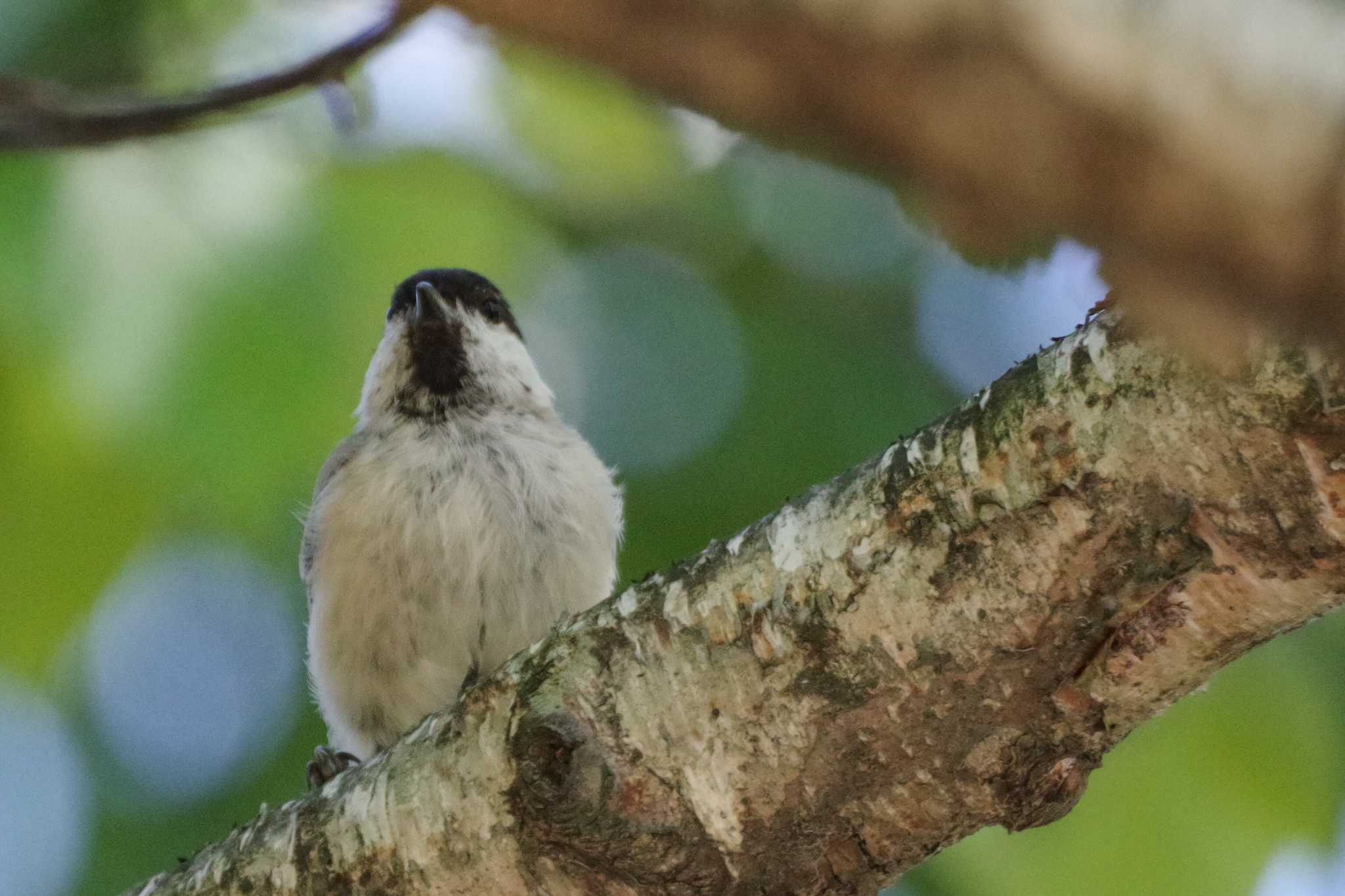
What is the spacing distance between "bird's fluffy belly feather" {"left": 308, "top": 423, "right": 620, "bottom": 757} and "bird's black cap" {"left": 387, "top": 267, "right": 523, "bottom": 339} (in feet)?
1.35

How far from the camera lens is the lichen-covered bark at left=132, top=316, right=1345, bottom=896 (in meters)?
1.39

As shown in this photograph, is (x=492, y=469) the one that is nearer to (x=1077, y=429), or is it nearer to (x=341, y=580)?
(x=341, y=580)

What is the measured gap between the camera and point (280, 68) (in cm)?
101

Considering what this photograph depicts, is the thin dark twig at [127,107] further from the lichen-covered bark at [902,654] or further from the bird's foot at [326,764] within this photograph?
the bird's foot at [326,764]

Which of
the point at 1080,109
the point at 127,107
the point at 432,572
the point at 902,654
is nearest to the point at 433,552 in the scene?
the point at 432,572

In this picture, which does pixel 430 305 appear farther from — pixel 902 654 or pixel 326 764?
pixel 902 654

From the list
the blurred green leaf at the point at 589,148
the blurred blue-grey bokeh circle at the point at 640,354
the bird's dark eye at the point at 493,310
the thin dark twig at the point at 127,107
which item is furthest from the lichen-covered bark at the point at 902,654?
the bird's dark eye at the point at 493,310

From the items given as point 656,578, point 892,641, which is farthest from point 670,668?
point 892,641

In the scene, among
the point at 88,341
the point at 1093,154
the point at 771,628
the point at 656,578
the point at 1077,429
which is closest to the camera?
the point at 1093,154

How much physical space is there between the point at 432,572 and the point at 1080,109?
2918 millimetres

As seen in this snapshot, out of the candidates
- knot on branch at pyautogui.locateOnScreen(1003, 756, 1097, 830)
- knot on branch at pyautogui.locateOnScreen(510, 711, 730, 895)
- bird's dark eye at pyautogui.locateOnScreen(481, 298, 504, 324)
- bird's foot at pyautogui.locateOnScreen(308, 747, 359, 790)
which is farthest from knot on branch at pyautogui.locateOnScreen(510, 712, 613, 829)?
bird's dark eye at pyautogui.locateOnScreen(481, 298, 504, 324)

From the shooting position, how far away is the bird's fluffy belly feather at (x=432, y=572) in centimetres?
317

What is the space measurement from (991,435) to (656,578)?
554 millimetres

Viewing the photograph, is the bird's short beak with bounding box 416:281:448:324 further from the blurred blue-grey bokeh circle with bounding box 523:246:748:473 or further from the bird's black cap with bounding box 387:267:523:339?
the blurred blue-grey bokeh circle with bounding box 523:246:748:473
